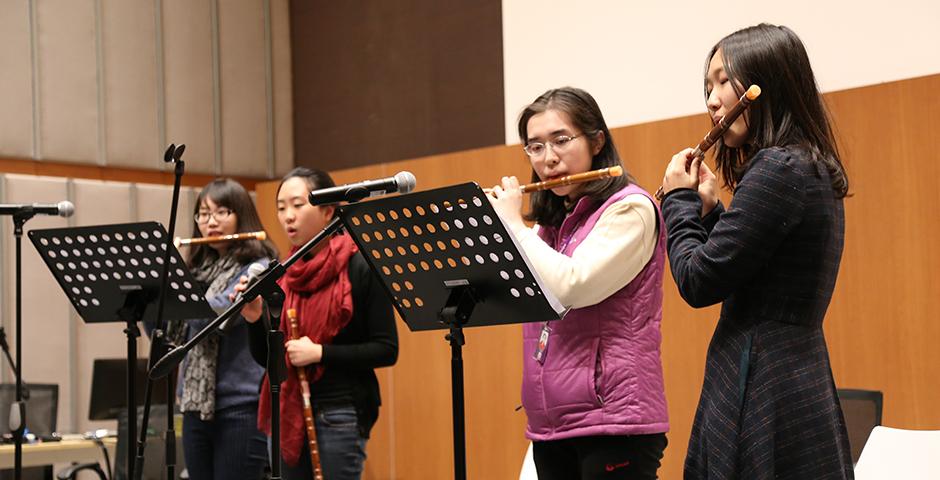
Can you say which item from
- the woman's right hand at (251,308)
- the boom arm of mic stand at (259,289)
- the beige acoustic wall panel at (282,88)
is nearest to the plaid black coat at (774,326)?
the boom arm of mic stand at (259,289)

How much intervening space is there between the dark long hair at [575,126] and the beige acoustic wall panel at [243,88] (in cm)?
489

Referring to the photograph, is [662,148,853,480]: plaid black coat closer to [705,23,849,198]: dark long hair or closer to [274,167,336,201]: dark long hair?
[705,23,849,198]: dark long hair

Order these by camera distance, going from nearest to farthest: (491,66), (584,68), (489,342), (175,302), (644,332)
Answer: (644,332), (175,302), (489,342), (584,68), (491,66)

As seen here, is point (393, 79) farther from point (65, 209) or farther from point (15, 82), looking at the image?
point (65, 209)

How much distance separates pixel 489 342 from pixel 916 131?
2.31 meters

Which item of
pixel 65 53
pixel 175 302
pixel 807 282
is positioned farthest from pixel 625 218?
pixel 65 53

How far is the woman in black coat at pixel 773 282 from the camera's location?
179cm

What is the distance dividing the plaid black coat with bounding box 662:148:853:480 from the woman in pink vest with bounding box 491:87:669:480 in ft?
0.98

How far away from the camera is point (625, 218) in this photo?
2240 millimetres

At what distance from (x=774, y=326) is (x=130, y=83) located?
18.4ft

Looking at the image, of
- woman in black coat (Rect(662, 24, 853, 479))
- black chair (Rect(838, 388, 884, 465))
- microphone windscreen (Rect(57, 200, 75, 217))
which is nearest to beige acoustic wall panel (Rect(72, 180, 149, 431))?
microphone windscreen (Rect(57, 200, 75, 217))

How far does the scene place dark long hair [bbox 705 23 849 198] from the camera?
1.87 meters

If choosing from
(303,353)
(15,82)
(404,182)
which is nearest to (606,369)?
(404,182)

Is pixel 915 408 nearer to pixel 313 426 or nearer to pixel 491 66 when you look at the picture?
pixel 313 426
